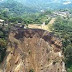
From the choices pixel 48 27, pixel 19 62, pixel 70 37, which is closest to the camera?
pixel 19 62

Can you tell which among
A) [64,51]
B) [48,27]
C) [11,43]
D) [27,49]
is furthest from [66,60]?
[48,27]

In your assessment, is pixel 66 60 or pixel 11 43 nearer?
pixel 11 43

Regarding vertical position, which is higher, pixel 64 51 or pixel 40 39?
pixel 40 39

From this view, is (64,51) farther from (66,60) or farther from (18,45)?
(18,45)

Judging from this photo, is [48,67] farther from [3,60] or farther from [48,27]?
[48,27]

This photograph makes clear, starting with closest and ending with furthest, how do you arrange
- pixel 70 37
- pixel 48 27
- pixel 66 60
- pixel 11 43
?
pixel 11 43 < pixel 66 60 < pixel 70 37 < pixel 48 27

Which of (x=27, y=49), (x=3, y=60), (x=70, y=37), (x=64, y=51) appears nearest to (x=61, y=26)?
(x=70, y=37)
